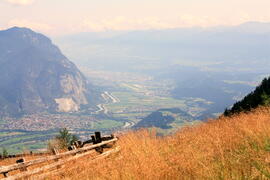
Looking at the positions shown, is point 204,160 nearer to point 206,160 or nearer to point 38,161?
point 206,160

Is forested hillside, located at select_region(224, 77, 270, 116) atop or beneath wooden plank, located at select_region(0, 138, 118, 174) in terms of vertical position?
beneath

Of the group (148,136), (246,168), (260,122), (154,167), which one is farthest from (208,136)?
(246,168)

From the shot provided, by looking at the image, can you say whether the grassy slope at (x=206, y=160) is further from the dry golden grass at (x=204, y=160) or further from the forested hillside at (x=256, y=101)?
the forested hillside at (x=256, y=101)

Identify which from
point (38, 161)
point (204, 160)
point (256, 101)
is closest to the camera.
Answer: point (204, 160)

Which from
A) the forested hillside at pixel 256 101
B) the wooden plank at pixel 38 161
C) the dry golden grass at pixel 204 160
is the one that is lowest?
the forested hillside at pixel 256 101

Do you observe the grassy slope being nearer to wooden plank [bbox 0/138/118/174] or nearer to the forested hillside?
wooden plank [bbox 0/138/118/174]

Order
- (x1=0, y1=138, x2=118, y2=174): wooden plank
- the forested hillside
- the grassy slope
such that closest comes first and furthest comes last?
1. the grassy slope
2. (x1=0, y1=138, x2=118, y2=174): wooden plank
3. the forested hillside

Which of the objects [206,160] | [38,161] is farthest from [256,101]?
[206,160]

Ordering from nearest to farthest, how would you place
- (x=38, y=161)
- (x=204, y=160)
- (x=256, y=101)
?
(x=204, y=160) < (x=38, y=161) < (x=256, y=101)

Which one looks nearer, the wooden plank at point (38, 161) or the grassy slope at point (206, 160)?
the grassy slope at point (206, 160)

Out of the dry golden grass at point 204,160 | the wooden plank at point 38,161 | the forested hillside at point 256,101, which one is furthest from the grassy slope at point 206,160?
the forested hillside at point 256,101

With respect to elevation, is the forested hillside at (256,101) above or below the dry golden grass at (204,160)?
below

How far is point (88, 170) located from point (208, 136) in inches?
134

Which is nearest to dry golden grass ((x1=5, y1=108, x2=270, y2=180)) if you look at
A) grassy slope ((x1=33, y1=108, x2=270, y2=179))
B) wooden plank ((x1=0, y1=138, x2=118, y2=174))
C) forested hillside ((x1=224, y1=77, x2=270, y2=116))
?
grassy slope ((x1=33, y1=108, x2=270, y2=179))
